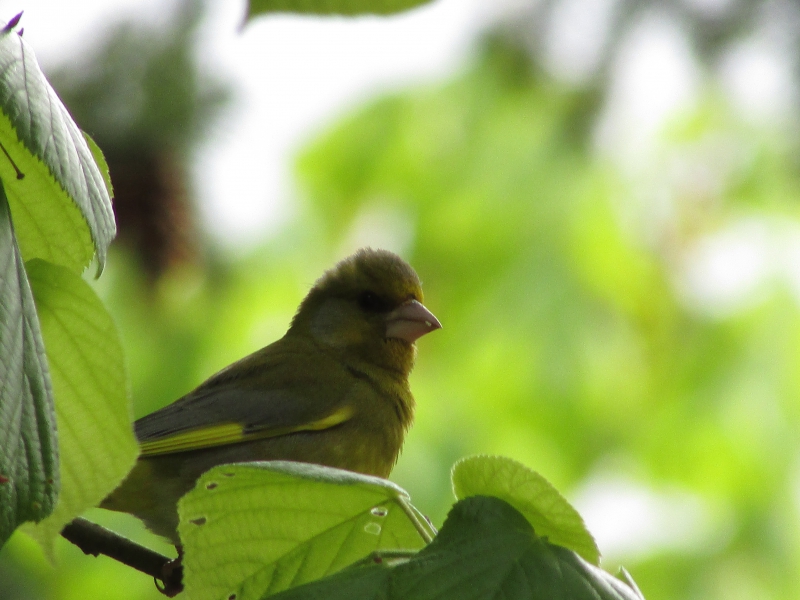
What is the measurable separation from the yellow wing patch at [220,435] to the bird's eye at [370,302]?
2.20 ft

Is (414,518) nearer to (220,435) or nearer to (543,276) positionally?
(220,435)

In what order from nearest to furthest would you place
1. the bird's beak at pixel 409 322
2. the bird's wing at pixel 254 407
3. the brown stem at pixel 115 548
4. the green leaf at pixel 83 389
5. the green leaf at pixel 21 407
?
the green leaf at pixel 21 407 → the green leaf at pixel 83 389 → the brown stem at pixel 115 548 → the bird's wing at pixel 254 407 → the bird's beak at pixel 409 322

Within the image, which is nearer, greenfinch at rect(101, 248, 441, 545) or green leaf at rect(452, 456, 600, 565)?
green leaf at rect(452, 456, 600, 565)

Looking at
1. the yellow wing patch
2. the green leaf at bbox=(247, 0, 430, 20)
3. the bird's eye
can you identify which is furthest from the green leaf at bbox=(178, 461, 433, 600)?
the bird's eye

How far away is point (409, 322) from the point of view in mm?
4223

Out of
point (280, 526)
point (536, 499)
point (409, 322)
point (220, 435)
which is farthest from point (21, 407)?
point (409, 322)

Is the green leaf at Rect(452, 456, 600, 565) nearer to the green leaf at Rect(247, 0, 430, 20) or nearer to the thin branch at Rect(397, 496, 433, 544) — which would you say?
the thin branch at Rect(397, 496, 433, 544)

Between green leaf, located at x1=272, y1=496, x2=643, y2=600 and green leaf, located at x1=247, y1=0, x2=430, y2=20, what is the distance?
824mm

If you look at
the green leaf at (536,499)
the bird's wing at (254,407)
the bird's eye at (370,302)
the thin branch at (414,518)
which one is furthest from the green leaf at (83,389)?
the bird's eye at (370,302)

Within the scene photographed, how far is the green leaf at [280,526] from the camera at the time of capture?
1607 millimetres

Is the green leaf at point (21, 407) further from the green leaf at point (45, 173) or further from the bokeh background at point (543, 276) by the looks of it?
the bokeh background at point (543, 276)

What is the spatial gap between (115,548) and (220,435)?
4.23ft

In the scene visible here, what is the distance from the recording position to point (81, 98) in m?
4.57

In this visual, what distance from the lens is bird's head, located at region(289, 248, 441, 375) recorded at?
4.23m
